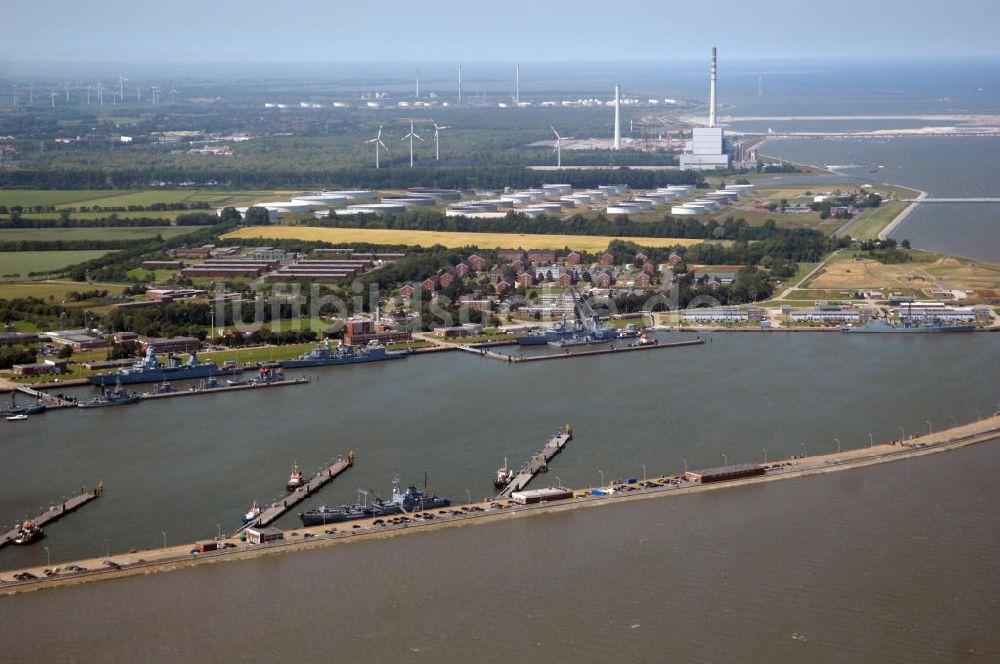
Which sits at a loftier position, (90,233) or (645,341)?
(90,233)

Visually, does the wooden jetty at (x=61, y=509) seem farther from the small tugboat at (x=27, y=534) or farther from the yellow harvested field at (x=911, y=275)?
the yellow harvested field at (x=911, y=275)

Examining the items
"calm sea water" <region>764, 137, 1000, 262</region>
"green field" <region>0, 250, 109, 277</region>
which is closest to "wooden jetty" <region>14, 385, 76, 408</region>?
"green field" <region>0, 250, 109, 277</region>

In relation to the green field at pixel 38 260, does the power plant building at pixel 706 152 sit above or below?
above

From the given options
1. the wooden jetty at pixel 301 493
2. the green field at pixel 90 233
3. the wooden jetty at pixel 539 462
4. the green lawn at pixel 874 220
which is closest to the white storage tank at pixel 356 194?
the green field at pixel 90 233

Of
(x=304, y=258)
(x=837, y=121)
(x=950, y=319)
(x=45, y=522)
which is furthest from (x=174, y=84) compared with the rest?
(x=45, y=522)

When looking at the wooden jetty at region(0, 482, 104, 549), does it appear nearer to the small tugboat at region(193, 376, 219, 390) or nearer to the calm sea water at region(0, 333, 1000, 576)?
the calm sea water at region(0, 333, 1000, 576)

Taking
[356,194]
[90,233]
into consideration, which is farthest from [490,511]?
[356,194]

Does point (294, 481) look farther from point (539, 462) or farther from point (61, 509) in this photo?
point (539, 462)
